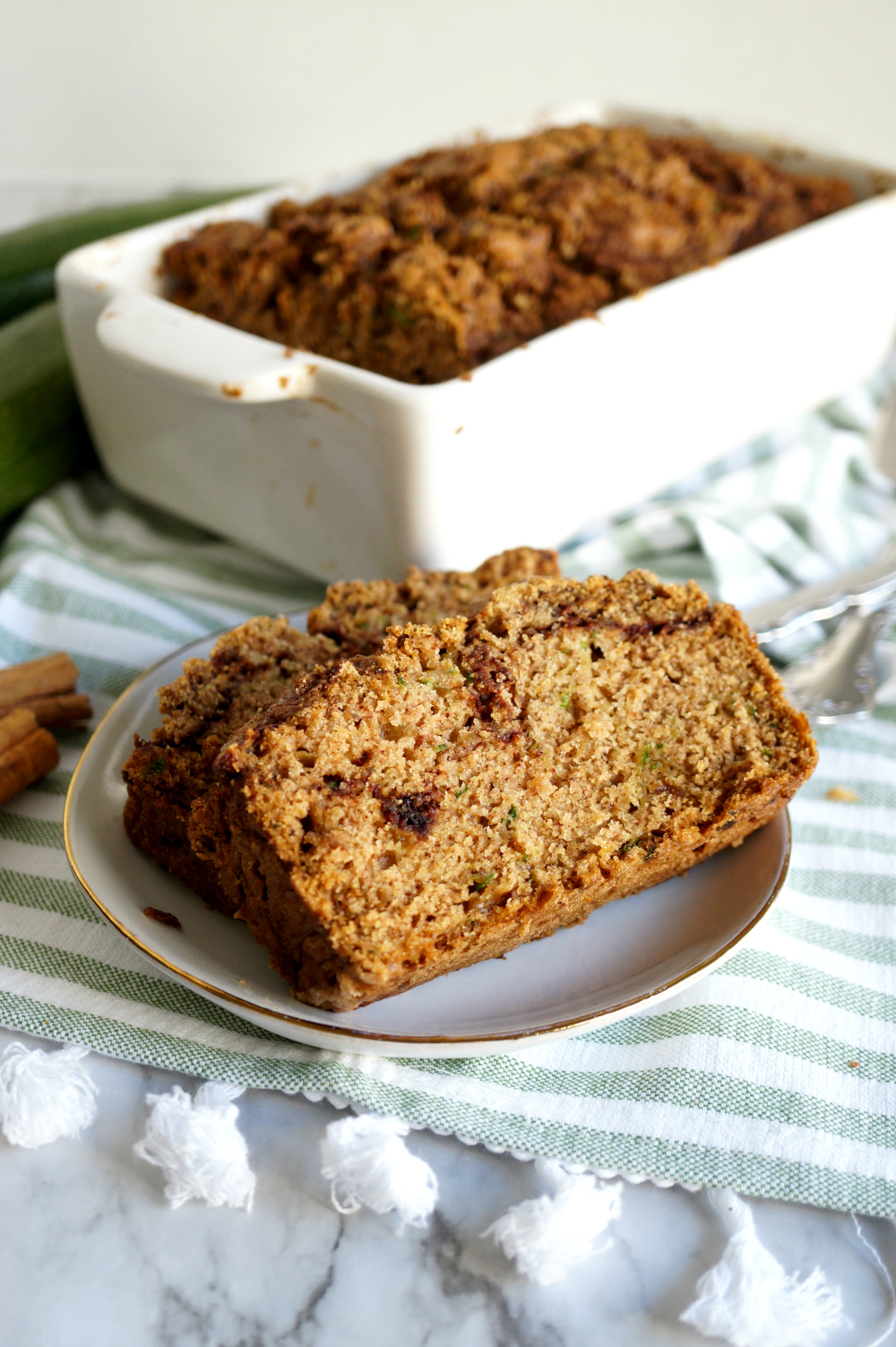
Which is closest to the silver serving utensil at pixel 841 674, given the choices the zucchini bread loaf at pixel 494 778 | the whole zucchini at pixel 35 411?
the zucchini bread loaf at pixel 494 778

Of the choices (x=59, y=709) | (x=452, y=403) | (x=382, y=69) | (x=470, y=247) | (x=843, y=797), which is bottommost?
(x=843, y=797)

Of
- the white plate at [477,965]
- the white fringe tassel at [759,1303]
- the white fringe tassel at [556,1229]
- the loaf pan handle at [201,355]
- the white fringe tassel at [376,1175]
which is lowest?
the white fringe tassel at [759,1303]

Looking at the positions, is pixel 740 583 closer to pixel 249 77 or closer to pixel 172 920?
pixel 172 920

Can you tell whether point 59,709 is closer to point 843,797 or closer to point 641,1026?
point 641,1026

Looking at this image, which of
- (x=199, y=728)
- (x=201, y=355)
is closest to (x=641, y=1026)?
(x=199, y=728)

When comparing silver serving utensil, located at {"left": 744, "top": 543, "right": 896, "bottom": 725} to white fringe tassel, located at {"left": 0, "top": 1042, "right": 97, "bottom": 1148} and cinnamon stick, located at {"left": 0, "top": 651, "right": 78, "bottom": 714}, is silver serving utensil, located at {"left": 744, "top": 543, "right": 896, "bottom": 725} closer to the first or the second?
cinnamon stick, located at {"left": 0, "top": 651, "right": 78, "bottom": 714}

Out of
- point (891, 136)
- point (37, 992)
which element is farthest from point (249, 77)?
point (37, 992)

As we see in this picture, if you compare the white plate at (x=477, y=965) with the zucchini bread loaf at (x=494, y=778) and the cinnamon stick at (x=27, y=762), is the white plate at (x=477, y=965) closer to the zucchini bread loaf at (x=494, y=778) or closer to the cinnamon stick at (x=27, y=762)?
the zucchini bread loaf at (x=494, y=778)
